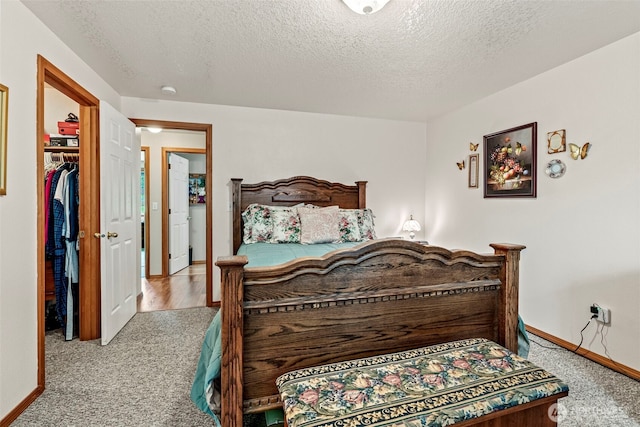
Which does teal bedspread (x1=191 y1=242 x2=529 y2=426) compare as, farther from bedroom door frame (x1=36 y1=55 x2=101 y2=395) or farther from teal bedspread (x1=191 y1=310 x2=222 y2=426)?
bedroom door frame (x1=36 y1=55 x2=101 y2=395)

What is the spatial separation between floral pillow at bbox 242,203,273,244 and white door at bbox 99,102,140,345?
1.12 m

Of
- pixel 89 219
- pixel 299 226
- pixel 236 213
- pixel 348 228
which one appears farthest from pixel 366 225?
pixel 89 219

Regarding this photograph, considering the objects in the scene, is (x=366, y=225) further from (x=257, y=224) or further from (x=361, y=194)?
(x=257, y=224)

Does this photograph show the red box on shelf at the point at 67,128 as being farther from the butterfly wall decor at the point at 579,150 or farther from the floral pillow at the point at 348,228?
the butterfly wall decor at the point at 579,150

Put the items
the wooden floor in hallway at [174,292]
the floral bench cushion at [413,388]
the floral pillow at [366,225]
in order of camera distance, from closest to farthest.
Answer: the floral bench cushion at [413,388], the floral pillow at [366,225], the wooden floor in hallway at [174,292]

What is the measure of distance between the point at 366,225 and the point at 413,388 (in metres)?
2.34

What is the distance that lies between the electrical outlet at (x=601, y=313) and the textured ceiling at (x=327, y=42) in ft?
6.23

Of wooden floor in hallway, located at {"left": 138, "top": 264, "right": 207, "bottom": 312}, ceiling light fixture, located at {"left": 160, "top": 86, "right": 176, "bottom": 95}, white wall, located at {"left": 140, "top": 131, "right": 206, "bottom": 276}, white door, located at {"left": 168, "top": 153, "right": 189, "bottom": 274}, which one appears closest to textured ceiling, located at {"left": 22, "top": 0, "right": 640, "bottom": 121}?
ceiling light fixture, located at {"left": 160, "top": 86, "right": 176, "bottom": 95}

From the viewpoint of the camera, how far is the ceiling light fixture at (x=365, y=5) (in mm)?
1563

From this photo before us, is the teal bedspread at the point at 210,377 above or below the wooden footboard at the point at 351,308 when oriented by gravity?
below

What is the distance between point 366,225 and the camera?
11.2ft

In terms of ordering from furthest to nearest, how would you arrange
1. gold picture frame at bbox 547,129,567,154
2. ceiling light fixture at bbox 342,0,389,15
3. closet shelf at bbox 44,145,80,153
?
closet shelf at bbox 44,145,80,153, gold picture frame at bbox 547,129,567,154, ceiling light fixture at bbox 342,0,389,15

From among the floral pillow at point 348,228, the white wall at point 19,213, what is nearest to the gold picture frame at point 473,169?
the floral pillow at point 348,228

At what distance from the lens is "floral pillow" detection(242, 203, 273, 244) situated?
10.3 feet
